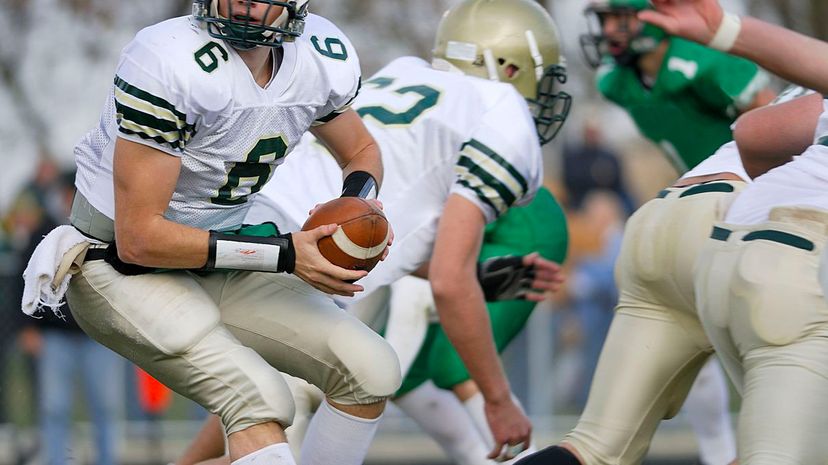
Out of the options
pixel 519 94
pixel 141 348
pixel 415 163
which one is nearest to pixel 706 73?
pixel 519 94

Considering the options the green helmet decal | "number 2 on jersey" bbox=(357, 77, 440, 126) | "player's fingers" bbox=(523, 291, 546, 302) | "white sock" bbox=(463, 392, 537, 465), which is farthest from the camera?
the green helmet decal

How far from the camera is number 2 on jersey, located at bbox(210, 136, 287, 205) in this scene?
3521mm

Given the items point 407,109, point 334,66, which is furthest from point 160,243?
point 407,109

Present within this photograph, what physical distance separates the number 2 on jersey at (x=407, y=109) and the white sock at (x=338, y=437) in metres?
1.12

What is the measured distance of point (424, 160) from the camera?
14.6 ft

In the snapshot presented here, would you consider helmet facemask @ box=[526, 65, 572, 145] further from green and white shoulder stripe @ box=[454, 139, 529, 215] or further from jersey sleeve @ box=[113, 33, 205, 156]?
jersey sleeve @ box=[113, 33, 205, 156]

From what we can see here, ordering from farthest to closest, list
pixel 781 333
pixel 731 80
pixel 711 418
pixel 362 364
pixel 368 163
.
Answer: pixel 711 418 < pixel 731 80 < pixel 368 163 < pixel 362 364 < pixel 781 333

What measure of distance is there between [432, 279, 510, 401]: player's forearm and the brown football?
741mm

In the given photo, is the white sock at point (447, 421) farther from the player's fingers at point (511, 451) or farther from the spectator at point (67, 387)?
the spectator at point (67, 387)

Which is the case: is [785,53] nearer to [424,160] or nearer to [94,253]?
[424,160]

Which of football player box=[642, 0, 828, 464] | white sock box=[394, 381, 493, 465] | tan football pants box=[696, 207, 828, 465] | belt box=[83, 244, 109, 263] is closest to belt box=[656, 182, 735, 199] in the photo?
football player box=[642, 0, 828, 464]

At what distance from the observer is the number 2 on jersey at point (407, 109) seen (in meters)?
4.46

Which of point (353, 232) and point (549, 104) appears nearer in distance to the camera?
point (353, 232)

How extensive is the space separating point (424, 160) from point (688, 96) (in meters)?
1.81
